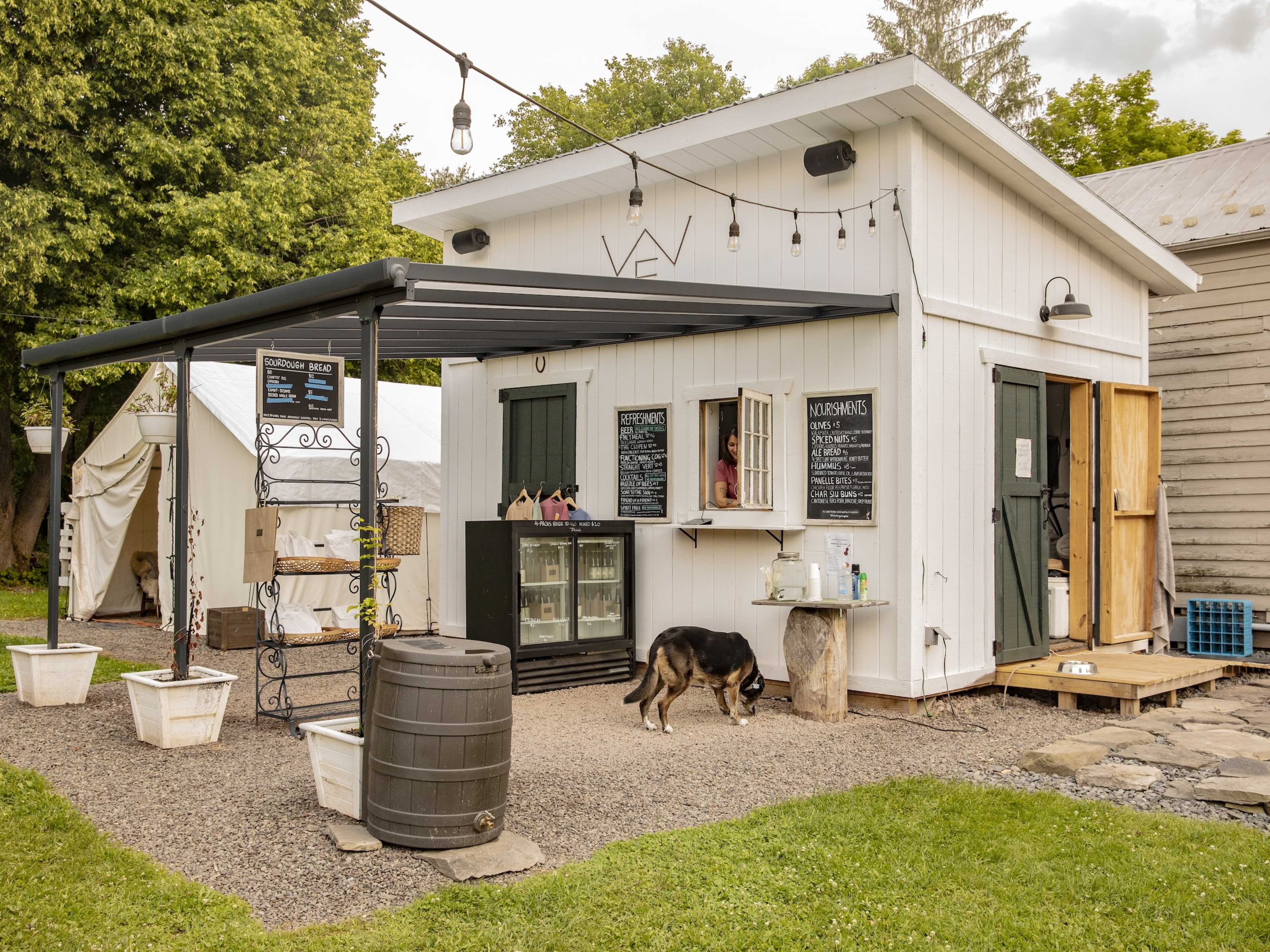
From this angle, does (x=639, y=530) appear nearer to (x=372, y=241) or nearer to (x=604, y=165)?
(x=604, y=165)

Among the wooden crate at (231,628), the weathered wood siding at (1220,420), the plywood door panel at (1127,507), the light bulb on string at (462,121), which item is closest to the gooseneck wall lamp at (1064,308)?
the plywood door panel at (1127,507)

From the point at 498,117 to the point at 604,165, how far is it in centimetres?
2400

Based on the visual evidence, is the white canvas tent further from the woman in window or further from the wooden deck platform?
the wooden deck platform

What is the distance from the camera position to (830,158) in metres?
7.77

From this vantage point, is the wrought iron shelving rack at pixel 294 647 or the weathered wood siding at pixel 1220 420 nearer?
the wrought iron shelving rack at pixel 294 647

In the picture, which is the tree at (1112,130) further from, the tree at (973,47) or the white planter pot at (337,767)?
the white planter pot at (337,767)

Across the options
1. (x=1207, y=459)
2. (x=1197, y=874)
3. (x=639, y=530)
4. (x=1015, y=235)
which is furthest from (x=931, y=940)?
(x=1207, y=459)

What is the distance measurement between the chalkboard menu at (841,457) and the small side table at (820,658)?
2.32 ft

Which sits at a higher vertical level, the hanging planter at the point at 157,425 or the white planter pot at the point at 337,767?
the hanging planter at the point at 157,425

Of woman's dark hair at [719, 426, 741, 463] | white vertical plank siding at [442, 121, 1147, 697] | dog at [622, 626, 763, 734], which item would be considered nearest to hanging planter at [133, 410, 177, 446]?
white vertical plank siding at [442, 121, 1147, 697]

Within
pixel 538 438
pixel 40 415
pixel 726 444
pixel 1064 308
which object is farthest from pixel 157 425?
pixel 1064 308

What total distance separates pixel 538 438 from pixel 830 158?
3516 millimetres

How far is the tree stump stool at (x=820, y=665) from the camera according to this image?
7215 mm

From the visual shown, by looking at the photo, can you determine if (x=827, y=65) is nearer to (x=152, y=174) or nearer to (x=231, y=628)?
(x=152, y=174)
